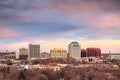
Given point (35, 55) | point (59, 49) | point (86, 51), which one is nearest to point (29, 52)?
point (35, 55)

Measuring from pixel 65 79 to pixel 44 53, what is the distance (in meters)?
49.2

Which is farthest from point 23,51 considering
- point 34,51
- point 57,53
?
point 57,53

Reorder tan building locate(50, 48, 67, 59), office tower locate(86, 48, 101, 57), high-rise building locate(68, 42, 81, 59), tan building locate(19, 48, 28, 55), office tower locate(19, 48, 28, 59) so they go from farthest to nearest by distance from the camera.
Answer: office tower locate(86, 48, 101, 57) → tan building locate(19, 48, 28, 55) → office tower locate(19, 48, 28, 59) → high-rise building locate(68, 42, 81, 59) → tan building locate(50, 48, 67, 59)

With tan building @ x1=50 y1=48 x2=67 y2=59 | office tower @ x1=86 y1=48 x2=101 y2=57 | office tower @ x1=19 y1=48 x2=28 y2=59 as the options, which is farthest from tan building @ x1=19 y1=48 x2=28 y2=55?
office tower @ x1=86 y1=48 x2=101 y2=57

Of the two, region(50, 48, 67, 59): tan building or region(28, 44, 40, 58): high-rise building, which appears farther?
region(28, 44, 40, 58): high-rise building

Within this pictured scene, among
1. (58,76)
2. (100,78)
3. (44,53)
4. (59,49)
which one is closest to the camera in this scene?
(100,78)

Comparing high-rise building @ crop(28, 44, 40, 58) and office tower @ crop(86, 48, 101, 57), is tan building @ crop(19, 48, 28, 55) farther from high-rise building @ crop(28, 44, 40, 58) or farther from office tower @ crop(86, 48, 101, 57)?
office tower @ crop(86, 48, 101, 57)

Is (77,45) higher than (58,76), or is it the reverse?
(77,45)

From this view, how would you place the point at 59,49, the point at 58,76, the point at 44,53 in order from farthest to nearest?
the point at 44,53, the point at 59,49, the point at 58,76

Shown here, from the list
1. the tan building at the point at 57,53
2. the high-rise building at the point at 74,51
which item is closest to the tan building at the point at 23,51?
the tan building at the point at 57,53

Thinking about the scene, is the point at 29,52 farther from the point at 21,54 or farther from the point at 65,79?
the point at 65,79

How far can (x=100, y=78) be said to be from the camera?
79.7 ft

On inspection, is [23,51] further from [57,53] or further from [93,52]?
[93,52]

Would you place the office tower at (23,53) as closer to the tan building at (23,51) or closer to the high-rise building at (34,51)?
the tan building at (23,51)
